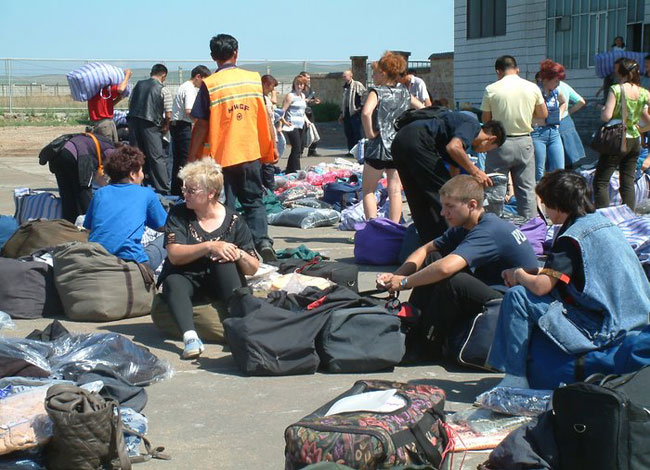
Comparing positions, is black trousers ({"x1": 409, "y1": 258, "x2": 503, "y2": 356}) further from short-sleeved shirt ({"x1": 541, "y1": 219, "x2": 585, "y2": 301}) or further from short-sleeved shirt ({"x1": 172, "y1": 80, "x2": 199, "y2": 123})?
short-sleeved shirt ({"x1": 172, "y1": 80, "x2": 199, "y2": 123})

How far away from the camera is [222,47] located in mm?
8328

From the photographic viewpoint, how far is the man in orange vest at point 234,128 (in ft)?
27.3

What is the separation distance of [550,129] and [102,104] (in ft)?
16.6

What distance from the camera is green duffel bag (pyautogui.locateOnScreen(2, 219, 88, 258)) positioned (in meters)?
7.64

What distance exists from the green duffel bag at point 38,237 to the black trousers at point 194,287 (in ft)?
5.85

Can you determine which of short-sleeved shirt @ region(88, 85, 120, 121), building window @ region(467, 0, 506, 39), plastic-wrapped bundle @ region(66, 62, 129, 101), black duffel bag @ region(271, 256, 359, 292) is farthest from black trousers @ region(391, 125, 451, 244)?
building window @ region(467, 0, 506, 39)

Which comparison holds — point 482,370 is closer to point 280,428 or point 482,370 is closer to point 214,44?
point 280,428

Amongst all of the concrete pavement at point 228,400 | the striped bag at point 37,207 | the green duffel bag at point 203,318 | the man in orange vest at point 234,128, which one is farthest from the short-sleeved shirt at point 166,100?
the green duffel bag at point 203,318

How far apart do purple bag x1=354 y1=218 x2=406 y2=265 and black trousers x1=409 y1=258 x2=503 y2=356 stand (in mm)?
2833

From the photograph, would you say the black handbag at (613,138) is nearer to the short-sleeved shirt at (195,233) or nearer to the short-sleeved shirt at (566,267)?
the short-sleeved shirt at (195,233)

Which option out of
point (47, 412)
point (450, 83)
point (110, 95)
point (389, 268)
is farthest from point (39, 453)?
point (450, 83)

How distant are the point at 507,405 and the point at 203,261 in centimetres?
246

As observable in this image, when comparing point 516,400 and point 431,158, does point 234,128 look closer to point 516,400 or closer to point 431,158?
point 431,158

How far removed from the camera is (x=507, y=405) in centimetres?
458
